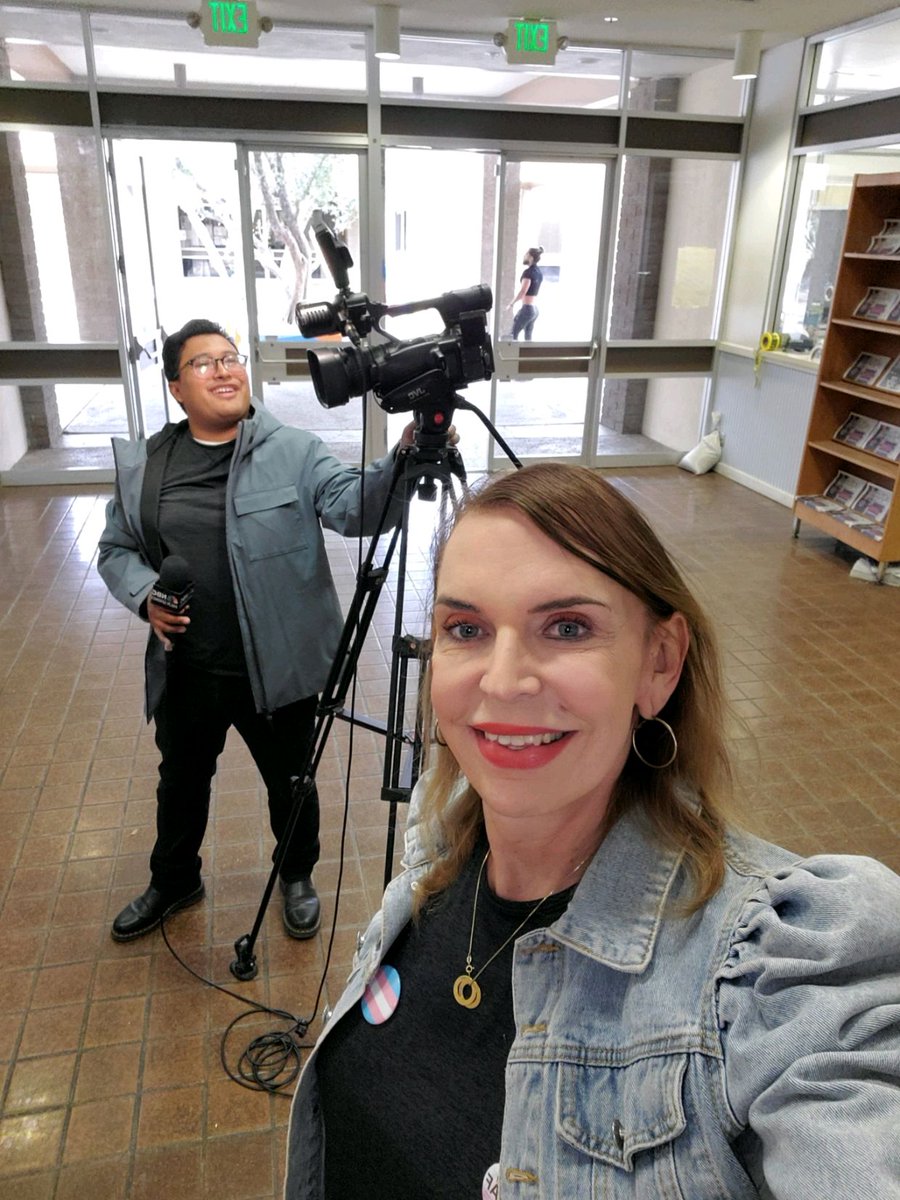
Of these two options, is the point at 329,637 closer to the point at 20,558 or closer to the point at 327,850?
the point at 327,850

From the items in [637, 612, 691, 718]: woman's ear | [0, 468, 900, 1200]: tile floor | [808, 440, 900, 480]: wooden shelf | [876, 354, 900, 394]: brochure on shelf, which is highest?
[637, 612, 691, 718]: woman's ear

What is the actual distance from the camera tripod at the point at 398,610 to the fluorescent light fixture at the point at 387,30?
4.49 metres

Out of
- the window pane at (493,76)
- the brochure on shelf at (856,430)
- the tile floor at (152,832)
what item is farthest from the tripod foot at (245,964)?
the window pane at (493,76)

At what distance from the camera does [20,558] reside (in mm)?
4961

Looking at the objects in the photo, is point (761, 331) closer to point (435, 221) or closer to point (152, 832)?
point (435, 221)

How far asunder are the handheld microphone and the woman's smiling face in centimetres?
111

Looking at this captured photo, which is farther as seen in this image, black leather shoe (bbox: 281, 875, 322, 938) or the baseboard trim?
Answer: the baseboard trim

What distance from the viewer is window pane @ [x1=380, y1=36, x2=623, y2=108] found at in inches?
230

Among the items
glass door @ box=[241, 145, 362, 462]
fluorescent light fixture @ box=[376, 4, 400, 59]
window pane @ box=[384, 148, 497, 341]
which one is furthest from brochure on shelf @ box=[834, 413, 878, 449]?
fluorescent light fixture @ box=[376, 4, 400, 59]

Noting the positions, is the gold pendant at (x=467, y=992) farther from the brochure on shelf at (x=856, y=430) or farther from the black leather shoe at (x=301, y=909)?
the brochure on shelf at (x=856, y=430)

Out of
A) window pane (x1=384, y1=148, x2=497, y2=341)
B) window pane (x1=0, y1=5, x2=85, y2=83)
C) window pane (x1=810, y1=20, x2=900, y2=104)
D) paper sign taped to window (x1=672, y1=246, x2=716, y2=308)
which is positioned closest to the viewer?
window pane (x1=810, y1=20, x2=900, y2=104)

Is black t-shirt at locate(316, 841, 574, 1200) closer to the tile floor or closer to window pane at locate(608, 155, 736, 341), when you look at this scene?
the tile floor

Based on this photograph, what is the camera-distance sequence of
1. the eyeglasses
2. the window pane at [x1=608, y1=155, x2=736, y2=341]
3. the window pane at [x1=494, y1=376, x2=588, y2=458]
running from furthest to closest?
the window pane at [x1=494, y1=376, x2=588, y2=458], the window pane at [x1=608, y1=155, x2=736, y2=341], the eyeglasses

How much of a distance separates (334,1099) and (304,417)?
7647mm
